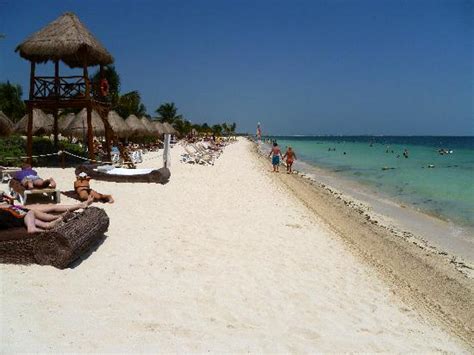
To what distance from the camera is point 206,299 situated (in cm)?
420

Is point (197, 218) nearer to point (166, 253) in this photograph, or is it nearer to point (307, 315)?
point (166, 253)

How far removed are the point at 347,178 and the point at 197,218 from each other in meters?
15.5

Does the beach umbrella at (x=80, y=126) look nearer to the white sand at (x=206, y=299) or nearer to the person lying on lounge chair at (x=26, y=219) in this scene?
the white sand at (x=206, y=299)

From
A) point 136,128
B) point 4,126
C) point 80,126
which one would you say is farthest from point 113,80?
point 4,126

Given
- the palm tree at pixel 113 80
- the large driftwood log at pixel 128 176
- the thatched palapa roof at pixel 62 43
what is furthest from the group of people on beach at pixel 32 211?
the palm tree at pixel 113 80

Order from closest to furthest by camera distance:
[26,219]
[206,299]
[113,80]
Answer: [206,299], [26,219], [113,80]

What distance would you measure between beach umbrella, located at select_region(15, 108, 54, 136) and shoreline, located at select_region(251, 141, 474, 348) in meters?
14.5

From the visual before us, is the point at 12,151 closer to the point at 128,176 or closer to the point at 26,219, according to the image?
the point at 128,176

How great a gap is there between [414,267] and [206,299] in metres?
3.81

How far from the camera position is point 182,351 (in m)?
3.21

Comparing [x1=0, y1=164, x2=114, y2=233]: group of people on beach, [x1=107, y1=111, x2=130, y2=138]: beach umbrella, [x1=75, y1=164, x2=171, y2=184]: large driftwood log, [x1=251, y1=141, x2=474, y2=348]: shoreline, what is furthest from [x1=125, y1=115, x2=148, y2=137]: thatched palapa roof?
[x1=0, y1=164, x2=114, y2=233]: group of people on beach

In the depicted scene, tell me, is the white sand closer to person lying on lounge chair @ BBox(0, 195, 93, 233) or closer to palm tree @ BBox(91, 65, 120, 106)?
person lying on lounge chair @ BBox(0, 195, 93, 233)

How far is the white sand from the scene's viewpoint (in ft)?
11.1

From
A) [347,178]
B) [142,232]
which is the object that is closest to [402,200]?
[347,178]
